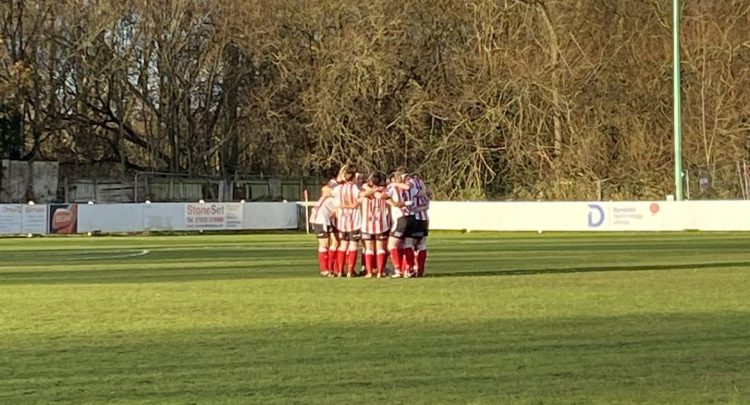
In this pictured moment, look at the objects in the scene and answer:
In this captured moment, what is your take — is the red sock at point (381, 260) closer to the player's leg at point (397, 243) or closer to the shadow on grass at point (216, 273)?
the player's leg at point (397, 243)

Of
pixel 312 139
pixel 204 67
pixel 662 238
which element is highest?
pixel 204 67

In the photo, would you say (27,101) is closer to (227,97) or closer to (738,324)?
(227,97)

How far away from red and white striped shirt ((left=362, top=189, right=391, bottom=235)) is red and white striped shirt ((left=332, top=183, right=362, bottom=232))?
0.14 metres

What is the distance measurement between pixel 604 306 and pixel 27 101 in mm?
46776

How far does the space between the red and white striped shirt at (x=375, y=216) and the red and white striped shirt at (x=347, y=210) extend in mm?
141

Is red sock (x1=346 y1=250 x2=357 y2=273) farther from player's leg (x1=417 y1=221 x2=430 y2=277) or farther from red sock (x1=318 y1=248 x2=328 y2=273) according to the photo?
player's leg (x1=417 y1=221 x2=430 y2=277)

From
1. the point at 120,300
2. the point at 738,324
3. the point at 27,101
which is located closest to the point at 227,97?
the point at 27,101

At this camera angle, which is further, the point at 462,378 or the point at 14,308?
the point at 14,308

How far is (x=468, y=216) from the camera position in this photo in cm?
4522

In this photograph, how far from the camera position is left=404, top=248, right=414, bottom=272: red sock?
824 inches

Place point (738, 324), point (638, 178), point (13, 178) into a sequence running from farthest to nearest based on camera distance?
1. point (13, 178)
2. point (638, 178)
3. point (738, 324)

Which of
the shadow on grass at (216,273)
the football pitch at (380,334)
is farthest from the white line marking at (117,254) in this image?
the shadow on grass at (216,273)

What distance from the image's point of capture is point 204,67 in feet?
199

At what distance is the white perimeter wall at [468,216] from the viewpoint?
4125cm
